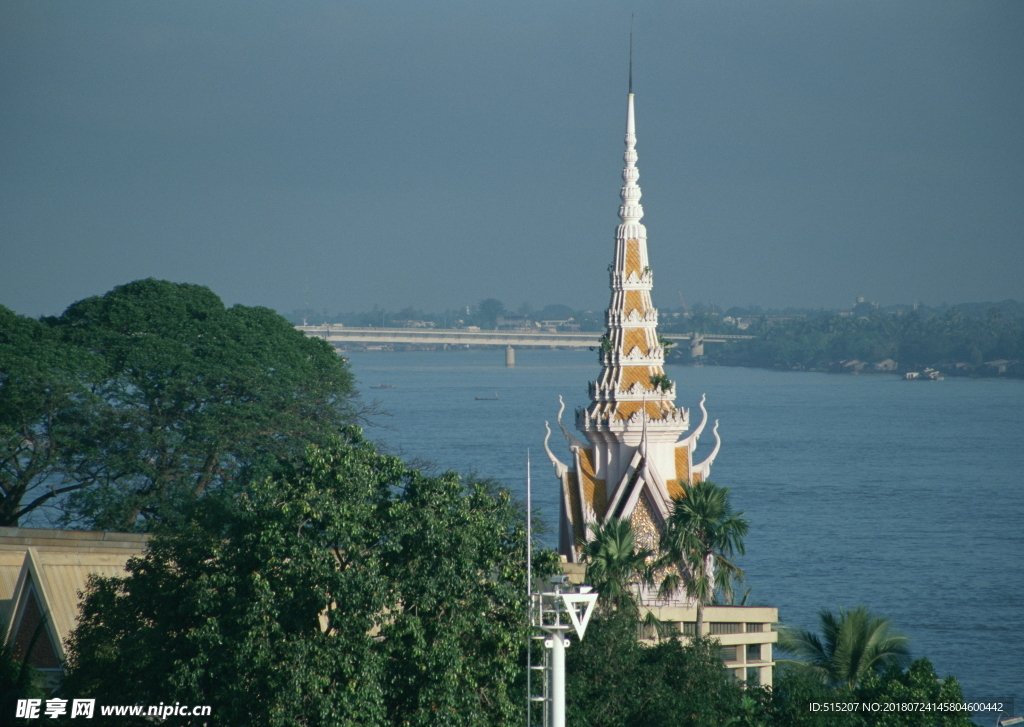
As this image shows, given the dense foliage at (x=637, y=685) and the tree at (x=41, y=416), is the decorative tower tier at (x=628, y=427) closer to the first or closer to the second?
the dense foliage at (x=637, y=685)

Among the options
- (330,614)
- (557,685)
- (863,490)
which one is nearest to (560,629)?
(557,685)

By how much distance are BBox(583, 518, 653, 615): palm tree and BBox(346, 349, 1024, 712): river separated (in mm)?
13831

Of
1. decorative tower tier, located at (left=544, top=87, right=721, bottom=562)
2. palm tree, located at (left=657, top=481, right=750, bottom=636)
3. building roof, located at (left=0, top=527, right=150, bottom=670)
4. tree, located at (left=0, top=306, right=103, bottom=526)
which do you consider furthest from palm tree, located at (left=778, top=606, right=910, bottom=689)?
tree, located at (left=0, top=306, right=103, bottom=526)

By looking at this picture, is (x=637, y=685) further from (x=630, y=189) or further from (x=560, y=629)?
(x=630, y=189)

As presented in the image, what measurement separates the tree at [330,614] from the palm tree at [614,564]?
507 cm

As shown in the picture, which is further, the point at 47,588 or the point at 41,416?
the point at 41,416

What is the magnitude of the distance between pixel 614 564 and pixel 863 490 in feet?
193

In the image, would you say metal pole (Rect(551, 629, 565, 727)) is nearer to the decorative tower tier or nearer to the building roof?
the building roof

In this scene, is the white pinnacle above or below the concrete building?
above

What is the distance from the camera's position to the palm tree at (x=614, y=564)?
2681 cm

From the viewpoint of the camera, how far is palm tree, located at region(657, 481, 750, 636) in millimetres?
28172

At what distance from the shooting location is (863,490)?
83938 millimetres

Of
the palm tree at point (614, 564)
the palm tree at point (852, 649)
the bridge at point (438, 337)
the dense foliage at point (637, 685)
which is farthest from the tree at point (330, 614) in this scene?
the bridge at point (438, 337)

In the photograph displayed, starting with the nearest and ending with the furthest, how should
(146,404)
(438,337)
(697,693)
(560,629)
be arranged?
(560,629)
(697,693)
(146,404)
(438,337)
